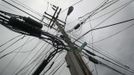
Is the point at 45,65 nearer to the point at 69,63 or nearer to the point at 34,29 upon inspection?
the point at 34,29

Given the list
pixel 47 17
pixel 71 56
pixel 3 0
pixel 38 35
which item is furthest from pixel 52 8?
pixel 71 56

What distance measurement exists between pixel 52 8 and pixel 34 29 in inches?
223

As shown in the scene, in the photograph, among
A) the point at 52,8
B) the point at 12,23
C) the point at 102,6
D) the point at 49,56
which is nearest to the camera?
the point at 12,23

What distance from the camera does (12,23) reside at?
574cm

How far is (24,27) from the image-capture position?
598 cm

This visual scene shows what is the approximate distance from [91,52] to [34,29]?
3.03 metres

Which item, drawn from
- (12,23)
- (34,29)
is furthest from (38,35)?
(12,23)

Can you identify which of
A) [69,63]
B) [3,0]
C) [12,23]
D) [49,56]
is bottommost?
[49,56]

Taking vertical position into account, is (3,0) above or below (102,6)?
below

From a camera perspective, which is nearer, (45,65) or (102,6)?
(102,6)

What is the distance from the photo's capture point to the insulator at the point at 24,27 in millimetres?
5754

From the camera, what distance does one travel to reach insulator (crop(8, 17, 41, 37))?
5.75m

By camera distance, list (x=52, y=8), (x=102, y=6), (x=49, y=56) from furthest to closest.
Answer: (x=52, y=8) < (x=49, y=56) < (x=102, y=6)

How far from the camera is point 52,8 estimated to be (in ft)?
38.0
